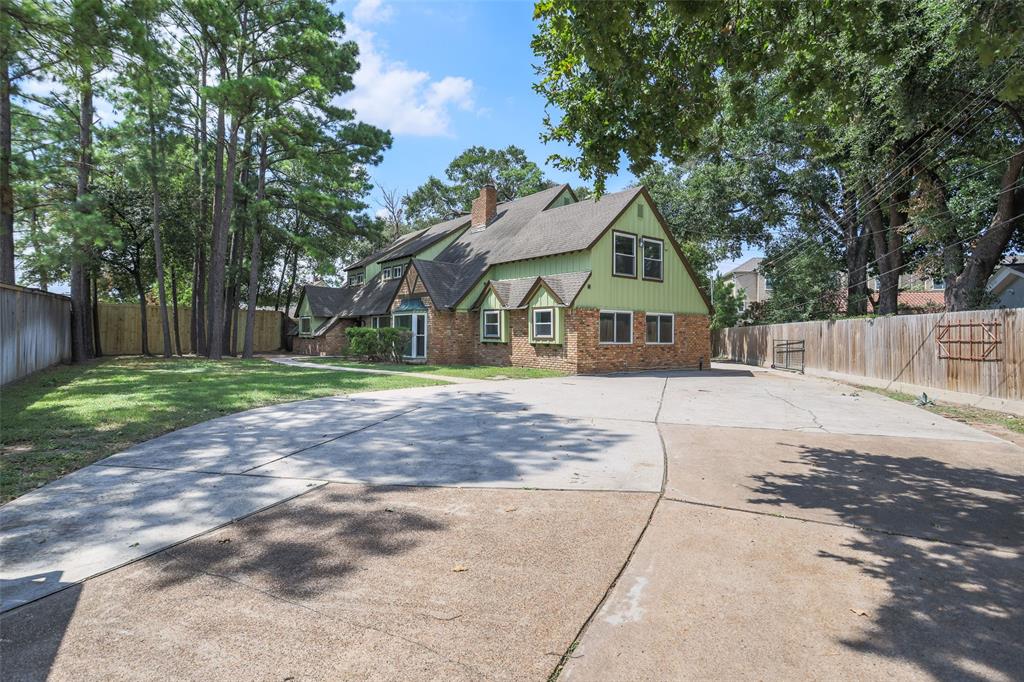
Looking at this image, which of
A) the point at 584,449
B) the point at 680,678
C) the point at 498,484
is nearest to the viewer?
the point at 680,678

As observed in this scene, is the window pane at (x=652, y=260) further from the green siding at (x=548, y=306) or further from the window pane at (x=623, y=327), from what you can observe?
the green siding at (x=548, y=306)

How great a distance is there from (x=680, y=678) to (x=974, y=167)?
26.6 m

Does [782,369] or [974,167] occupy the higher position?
[974,167]

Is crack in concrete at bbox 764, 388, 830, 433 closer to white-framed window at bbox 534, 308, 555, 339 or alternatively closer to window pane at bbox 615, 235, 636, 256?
white-framed window at bbox 534, 308, 555, 339

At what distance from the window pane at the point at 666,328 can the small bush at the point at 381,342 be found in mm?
10603

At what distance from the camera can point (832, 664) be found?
231cm

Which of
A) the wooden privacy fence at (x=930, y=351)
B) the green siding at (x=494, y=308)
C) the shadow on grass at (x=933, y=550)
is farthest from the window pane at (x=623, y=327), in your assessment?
the shadow on grass at (x=933, y=550)

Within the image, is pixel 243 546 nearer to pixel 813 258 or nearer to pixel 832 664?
pixel 832 664

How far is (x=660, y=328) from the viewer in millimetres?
20844

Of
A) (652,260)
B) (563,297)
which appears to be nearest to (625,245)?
(652,260)

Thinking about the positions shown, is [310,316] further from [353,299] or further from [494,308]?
[494,308]

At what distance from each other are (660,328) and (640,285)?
208 cm

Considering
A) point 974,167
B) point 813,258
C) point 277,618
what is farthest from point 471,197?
point 277,618

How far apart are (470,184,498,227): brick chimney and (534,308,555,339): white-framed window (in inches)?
410
